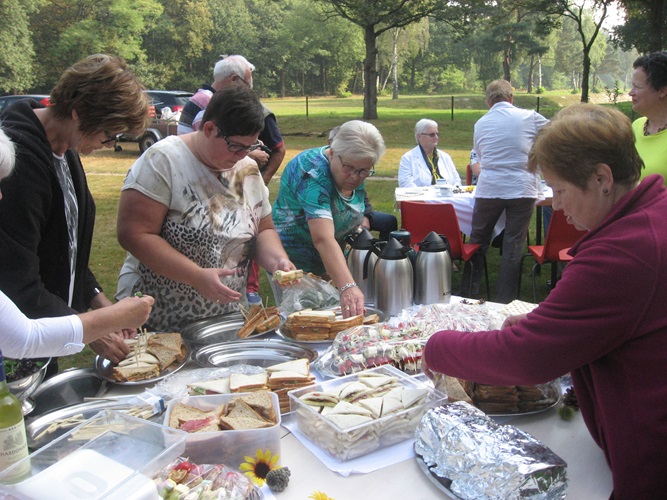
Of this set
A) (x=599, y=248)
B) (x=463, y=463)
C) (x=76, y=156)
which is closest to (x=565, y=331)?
(x=599, y=248)

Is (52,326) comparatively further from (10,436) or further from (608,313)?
(608,313)

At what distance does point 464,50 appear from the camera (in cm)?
5512

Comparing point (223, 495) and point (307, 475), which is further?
point (307, 475)

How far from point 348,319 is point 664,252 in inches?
48.6

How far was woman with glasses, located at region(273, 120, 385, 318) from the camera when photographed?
2654 mm

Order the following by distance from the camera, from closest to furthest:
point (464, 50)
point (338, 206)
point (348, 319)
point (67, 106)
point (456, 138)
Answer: point (67, 106) < point (348, 319) < point (338, 206) < point (456, 138) < point (464, 50)

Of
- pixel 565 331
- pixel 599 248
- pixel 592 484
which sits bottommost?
pixel 592 484

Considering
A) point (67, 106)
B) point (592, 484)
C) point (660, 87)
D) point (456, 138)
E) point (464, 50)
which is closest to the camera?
point (592, 484)

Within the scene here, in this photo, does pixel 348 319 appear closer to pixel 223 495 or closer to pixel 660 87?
pixel 223 495

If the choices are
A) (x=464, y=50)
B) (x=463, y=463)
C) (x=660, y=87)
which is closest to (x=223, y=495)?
(x=463, y=463)

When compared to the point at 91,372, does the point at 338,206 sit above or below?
above

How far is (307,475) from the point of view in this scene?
1419 mm

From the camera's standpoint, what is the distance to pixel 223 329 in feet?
7.89

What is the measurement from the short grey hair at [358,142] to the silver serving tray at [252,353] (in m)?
1.04
